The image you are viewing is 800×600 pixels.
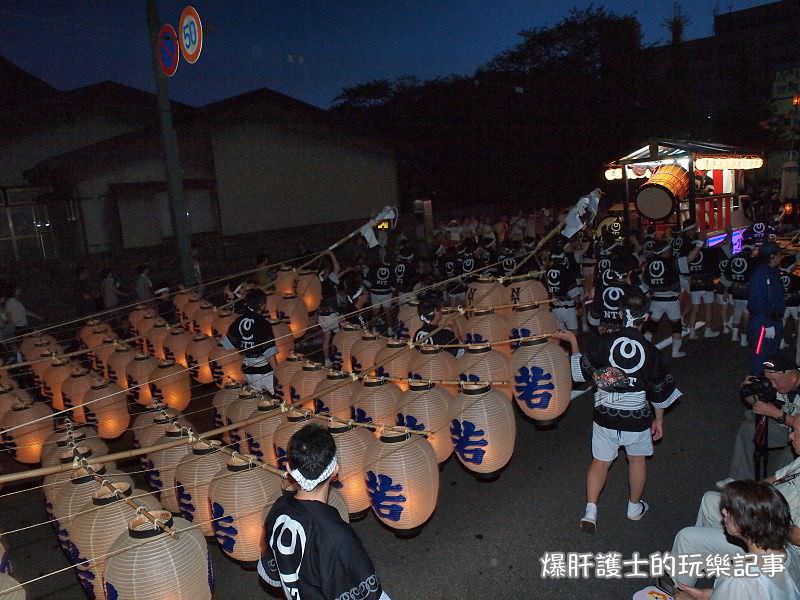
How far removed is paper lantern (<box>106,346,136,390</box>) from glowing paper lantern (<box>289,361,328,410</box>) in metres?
2.99

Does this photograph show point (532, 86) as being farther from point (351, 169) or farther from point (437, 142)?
point (351, 169)

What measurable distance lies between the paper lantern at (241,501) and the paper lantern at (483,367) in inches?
94.1

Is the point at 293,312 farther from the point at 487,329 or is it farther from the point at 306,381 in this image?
the point at 487,329

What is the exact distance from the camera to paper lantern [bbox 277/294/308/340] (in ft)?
30.4

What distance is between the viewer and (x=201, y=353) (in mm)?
8227

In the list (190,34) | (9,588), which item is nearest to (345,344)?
(9,588)

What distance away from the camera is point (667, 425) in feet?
23.5

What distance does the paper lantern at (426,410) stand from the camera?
529 centimetres

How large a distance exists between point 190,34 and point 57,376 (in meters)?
6.99

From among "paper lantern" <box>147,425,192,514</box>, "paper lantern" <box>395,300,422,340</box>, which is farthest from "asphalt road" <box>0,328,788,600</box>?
"paper lantern" <box>395,300,422,340</box>

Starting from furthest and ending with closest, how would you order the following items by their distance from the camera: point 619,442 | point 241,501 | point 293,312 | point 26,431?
point 293,312
point 26,431
point 619,442
point 241,501

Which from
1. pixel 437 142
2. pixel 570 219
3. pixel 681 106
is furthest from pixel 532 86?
pixel 570 219

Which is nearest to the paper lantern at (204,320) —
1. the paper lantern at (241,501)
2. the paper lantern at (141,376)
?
the paper lantern at (141,376)

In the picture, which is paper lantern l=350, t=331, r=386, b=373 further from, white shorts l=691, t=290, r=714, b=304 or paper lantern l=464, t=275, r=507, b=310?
white shorts l=691, t=290, r=714, b=304
